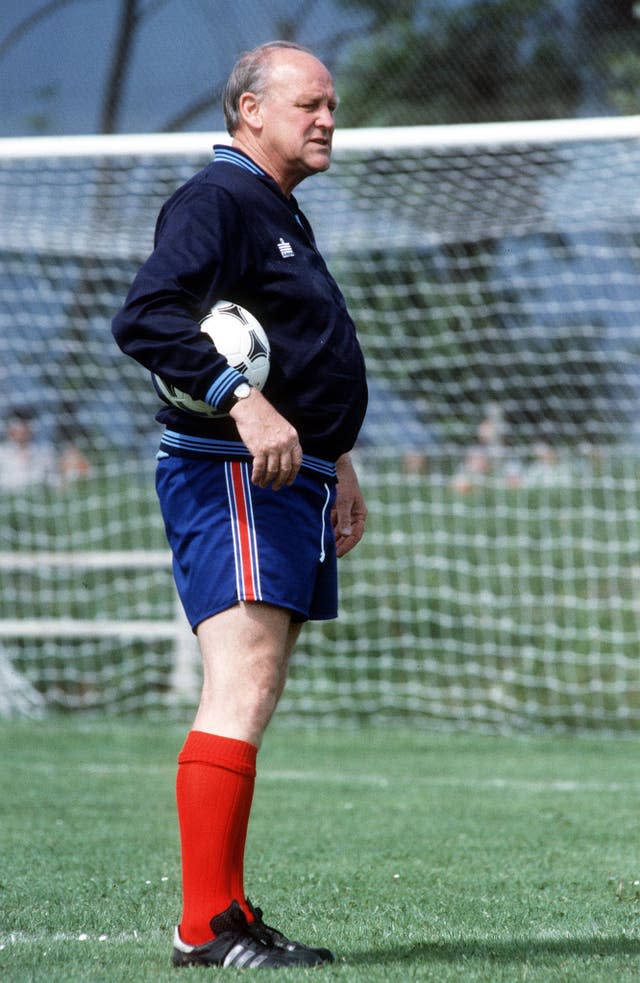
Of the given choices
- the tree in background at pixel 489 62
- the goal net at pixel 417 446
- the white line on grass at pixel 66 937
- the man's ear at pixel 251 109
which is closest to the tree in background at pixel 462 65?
the tree in background at pixel 489 62

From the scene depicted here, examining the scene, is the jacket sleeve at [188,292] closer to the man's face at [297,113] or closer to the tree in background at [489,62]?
the man's face at [297,113]

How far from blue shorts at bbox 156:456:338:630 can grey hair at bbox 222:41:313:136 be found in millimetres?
754

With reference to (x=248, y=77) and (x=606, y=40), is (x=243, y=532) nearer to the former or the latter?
(x=248, y=77)

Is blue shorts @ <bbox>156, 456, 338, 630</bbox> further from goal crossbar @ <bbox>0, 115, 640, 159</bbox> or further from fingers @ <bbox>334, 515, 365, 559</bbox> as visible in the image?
goal crossbar @ <bbox>0, 115, 640, 159</bbox>

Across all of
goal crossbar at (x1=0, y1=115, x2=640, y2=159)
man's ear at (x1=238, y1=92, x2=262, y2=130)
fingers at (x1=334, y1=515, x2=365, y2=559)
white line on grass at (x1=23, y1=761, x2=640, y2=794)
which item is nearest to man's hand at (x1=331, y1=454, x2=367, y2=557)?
fingers at (x1=334, y1=515, x2=365, y2=559)

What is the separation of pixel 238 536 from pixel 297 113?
0.88 m

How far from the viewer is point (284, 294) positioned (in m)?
2.91

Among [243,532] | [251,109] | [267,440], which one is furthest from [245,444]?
[251,109]

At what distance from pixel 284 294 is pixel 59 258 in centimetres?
765

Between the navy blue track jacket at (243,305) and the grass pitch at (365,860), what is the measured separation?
1.03 meters

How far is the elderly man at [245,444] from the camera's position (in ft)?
9.05

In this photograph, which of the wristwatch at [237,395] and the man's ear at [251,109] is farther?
the man's ear at [251,109]

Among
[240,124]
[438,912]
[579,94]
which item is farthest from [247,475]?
[579,94]

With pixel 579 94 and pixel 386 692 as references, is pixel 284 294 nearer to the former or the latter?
pixel 386 692
